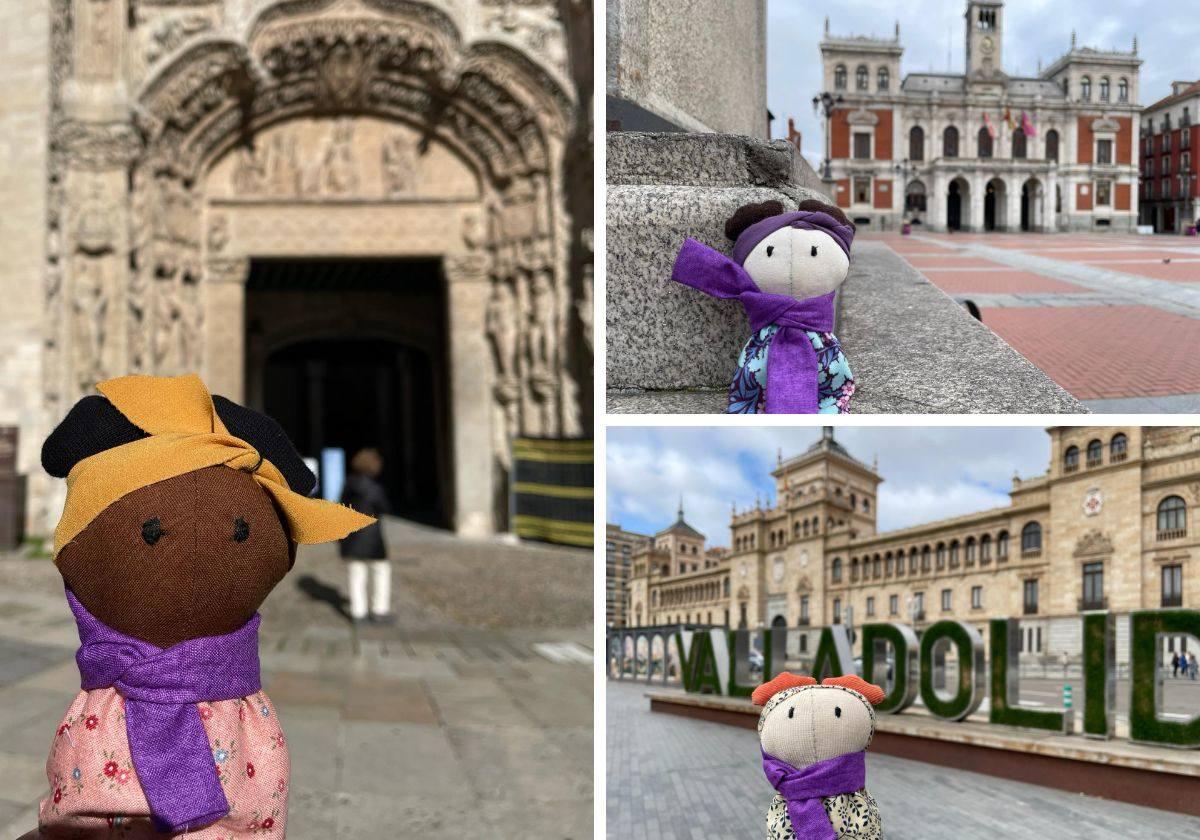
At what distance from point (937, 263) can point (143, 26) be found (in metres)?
12.0

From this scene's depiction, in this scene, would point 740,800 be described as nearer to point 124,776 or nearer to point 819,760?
point 819,760

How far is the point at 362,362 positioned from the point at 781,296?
80.4 feet

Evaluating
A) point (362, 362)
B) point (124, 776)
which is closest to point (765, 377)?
point (124, 776)

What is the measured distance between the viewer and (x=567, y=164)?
45.5ft

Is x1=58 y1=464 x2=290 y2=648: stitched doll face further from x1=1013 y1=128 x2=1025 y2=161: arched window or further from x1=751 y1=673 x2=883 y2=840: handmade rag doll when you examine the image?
x1=1013 y1=128 x2=1025 y2=161: arched window

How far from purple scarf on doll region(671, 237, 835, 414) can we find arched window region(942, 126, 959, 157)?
1927 inches

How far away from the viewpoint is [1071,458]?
6340 millimetres

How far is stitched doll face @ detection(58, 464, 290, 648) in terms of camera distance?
2148 mm

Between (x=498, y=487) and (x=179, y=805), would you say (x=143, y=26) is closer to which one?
(x=498, y=487)

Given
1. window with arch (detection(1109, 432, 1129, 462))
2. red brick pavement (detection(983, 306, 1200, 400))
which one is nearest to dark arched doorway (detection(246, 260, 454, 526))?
red brick pavement (detection(983, 306, 1200, 400))

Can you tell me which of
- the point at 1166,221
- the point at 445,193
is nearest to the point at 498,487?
the point at 445,193

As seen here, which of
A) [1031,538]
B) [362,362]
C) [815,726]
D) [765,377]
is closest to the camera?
[815,726]

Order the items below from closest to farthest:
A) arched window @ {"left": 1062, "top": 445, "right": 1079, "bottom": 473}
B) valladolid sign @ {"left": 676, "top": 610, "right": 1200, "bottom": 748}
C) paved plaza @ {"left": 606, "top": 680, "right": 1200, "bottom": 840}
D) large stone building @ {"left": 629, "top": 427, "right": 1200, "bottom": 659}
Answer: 1. paved plaza @ {"left": 606, "top": 680, "right": 1200, "bottom": 840}
2. large stone building @ {"left": 629, "top": 427, "right": 1200, "bottom": 659}
3. valladolid sign @ {"left": 676, "top": 610, "right": 1200, "bottom": 748}
4. arched window @ {"left": 1062, "top": 445, "right": 1079, "bottom": 473}

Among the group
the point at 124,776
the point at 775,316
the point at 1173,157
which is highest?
the point at 1173,157
